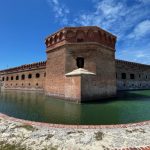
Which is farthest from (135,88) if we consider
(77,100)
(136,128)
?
(136,128)

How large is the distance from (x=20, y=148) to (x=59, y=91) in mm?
11482

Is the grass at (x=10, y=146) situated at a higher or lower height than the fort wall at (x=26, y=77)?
lower

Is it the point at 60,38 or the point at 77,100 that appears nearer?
the point at 77,100

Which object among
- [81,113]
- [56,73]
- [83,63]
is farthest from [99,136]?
[56,73]

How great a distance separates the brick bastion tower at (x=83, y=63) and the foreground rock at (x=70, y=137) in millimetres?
7666

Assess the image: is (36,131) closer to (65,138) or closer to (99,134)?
(65,138)

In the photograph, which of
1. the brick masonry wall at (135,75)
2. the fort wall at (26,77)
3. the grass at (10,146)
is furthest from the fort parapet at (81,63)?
the brick masonry wall at (135,75)

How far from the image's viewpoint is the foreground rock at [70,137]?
393 cm

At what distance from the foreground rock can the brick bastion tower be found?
7666 millimetres

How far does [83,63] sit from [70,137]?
10851mm

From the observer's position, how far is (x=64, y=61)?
1514 centimetres

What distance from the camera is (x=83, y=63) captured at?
14.9 meters

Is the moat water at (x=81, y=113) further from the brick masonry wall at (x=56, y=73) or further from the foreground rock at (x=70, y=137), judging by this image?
the brick masonry wall at (x=56, y=73)

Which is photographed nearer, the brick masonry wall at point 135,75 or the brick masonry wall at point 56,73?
the brick masonry wall at point 56,73
